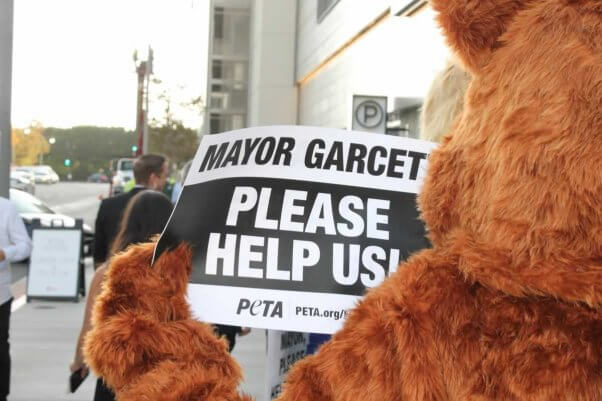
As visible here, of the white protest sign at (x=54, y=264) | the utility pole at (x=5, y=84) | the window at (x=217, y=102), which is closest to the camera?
the utility pole at (x=5, y=84)

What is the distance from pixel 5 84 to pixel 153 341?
328 inches

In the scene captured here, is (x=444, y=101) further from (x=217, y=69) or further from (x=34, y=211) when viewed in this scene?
(x=217, y=69)

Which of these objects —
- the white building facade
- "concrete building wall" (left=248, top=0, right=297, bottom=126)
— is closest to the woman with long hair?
the white building facade

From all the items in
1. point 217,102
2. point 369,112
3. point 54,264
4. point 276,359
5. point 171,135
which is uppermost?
point 217,102

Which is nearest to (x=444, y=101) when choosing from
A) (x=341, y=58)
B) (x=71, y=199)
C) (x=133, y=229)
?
(x=133, y=229)

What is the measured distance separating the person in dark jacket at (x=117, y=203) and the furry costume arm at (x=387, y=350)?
4414mm

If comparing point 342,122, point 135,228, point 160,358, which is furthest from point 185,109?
point 160,358

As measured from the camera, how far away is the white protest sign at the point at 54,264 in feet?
36.2

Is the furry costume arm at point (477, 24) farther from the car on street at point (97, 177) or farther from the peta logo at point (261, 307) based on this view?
the car on street at point (97, 177)

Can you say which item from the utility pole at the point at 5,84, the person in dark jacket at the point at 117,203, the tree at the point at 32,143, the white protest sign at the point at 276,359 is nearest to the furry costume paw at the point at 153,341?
the white protest sign at the point at 276,359

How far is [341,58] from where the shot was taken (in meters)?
17.4

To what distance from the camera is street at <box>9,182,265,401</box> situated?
6.96 metres

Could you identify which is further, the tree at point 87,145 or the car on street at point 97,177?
the car on street at point 97,177

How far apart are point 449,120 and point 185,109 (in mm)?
45494
